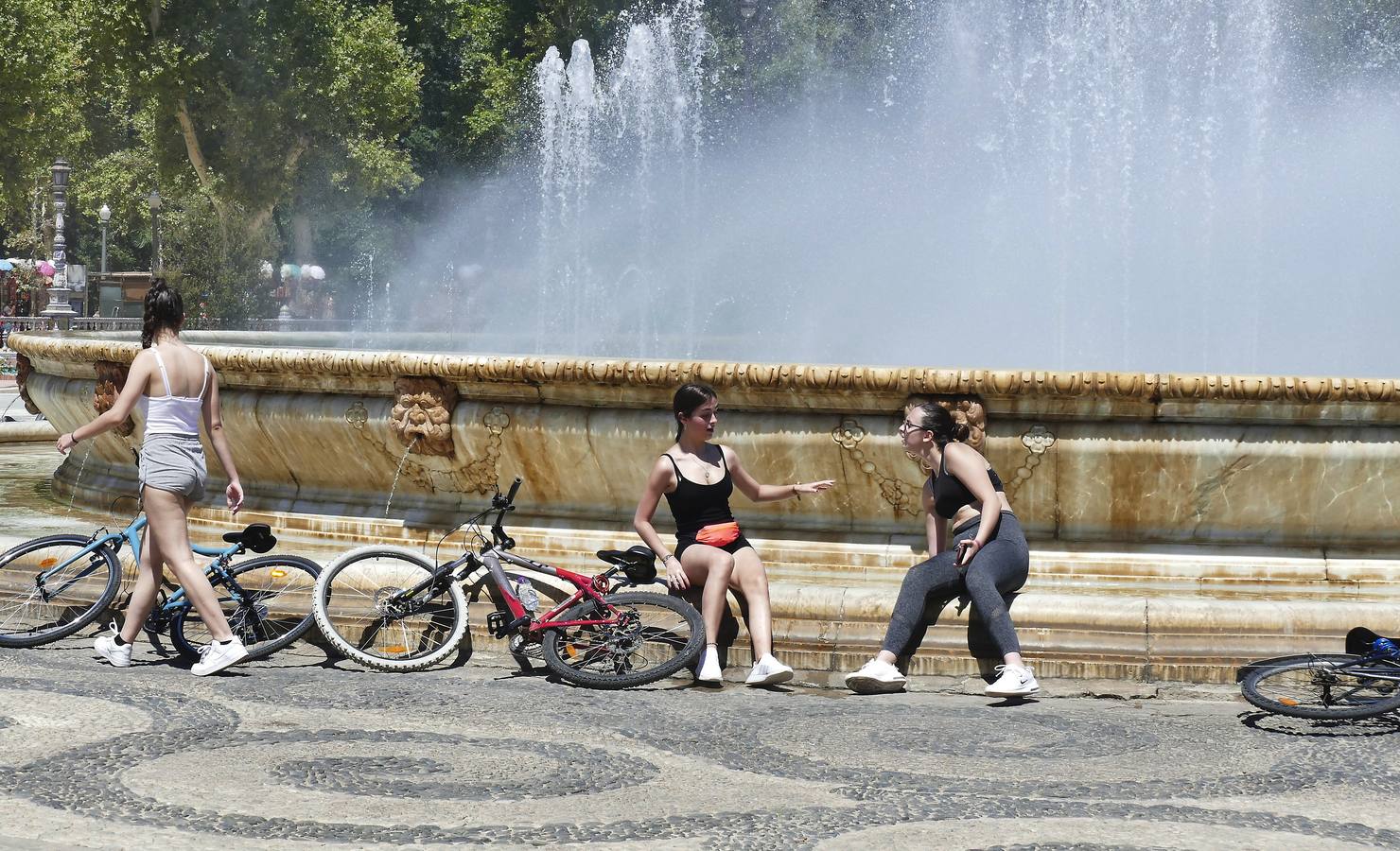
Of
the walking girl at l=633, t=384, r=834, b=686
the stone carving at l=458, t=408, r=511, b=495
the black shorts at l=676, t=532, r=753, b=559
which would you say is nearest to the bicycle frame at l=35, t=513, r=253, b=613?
the stone carving at l=458, t=408, r=511, b=495

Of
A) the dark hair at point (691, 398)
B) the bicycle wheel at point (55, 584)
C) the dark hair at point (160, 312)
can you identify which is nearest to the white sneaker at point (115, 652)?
the bicycle wheel at point (55, 584)

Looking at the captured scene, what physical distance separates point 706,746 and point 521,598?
1.59 m

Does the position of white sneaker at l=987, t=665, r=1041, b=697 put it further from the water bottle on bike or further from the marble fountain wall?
the water bottle on bike

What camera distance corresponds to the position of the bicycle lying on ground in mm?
5992

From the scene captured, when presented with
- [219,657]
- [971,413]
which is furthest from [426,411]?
[971,413]

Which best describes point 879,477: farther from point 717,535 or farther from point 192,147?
point 192,147

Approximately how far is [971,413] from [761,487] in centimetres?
93

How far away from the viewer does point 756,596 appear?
6934mm

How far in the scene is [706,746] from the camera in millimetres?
5750

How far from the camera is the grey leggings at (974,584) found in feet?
22.0

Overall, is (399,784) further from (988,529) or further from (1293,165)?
(1293,165)

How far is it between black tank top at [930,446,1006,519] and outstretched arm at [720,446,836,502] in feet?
1.49

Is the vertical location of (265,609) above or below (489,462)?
below

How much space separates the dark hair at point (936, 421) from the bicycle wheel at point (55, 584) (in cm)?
335
